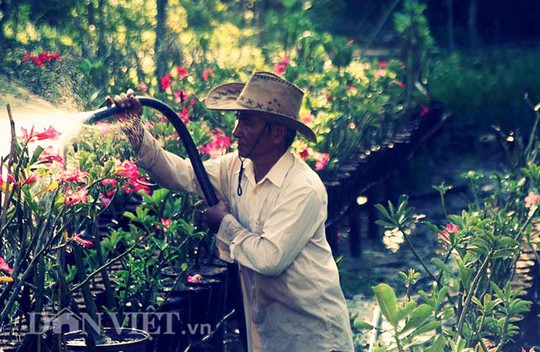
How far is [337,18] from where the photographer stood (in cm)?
1881

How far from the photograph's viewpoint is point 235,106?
15.0 feet

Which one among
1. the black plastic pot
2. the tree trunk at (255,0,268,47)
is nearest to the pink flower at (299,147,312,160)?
the black plastic pot

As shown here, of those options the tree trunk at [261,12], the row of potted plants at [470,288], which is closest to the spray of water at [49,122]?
the row of potted plants at [470,288]

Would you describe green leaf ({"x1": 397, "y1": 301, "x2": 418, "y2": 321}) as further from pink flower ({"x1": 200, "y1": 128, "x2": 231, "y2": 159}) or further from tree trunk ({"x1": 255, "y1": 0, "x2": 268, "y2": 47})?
tree trunk ({"x1": 255, "y1": 0, "x2": 268, "y2": 47})

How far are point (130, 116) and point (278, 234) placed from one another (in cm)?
75

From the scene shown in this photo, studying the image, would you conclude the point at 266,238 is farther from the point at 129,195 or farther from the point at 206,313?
the point at 129,195

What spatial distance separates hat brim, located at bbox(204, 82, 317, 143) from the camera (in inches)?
179

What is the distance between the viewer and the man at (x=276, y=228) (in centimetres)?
439

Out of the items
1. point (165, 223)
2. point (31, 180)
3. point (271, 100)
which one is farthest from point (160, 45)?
point (31, 180)

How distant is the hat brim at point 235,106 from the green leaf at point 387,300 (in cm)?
117

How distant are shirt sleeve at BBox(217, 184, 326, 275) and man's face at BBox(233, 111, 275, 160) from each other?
0.24 metres

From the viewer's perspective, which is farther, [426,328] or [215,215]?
[215,215]

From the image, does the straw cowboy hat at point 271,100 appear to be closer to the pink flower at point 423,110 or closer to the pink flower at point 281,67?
the pink flower at point 281,67

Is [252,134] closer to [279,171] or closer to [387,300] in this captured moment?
[279,171]
